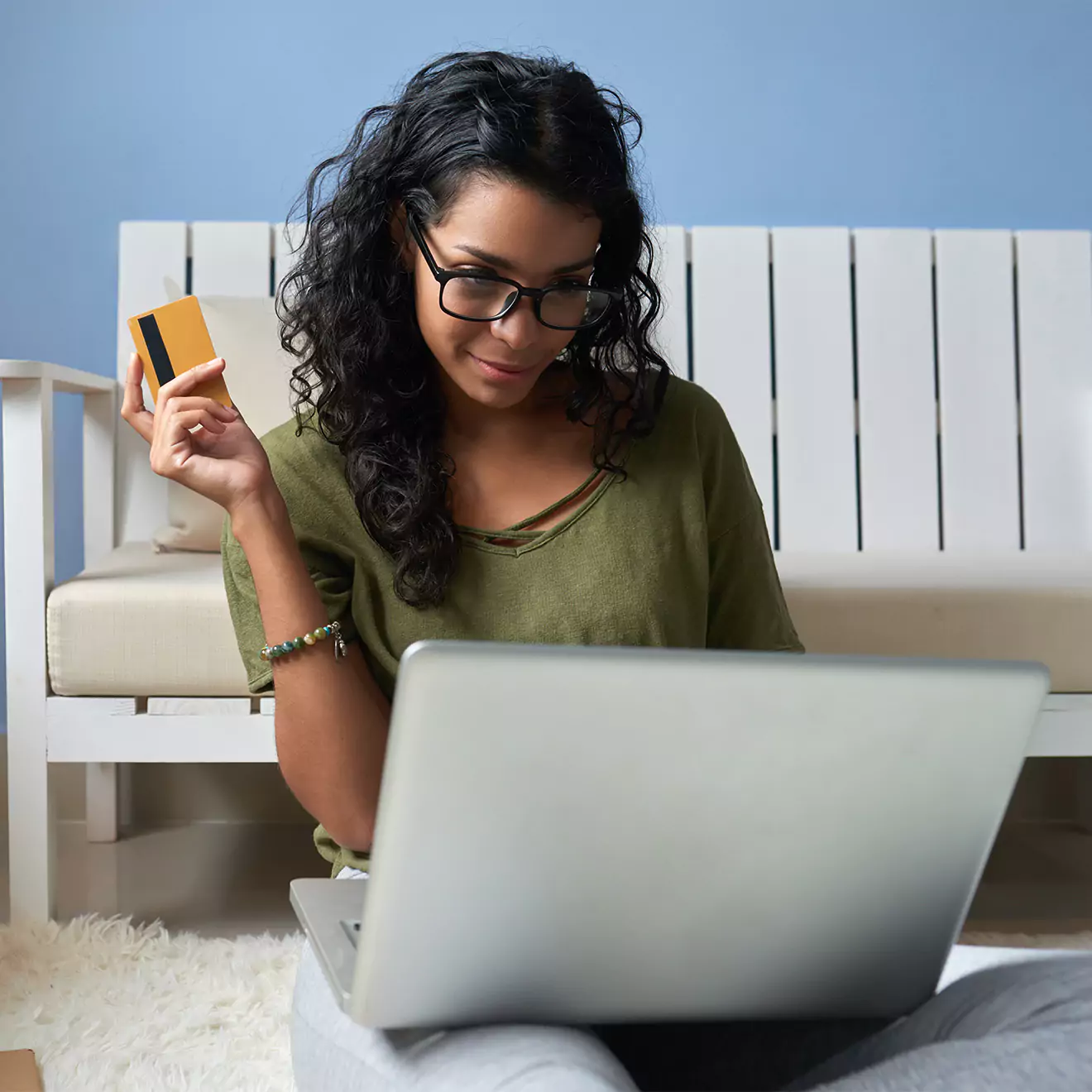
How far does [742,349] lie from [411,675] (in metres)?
1.74

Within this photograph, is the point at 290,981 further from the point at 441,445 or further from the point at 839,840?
the point at 839,840

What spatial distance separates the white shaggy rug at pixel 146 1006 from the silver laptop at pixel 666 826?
67cm

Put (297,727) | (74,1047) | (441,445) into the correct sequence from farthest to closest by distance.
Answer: (74,1047) → (441,445) → (297,727)

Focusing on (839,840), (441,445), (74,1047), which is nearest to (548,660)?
(839,840)

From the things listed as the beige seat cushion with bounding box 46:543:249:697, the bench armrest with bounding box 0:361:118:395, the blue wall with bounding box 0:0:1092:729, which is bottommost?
the beige seat cushion with bounding box 46:543:249:697

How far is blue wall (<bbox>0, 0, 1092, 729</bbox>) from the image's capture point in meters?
2.09

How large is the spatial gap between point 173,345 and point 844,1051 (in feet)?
2.06

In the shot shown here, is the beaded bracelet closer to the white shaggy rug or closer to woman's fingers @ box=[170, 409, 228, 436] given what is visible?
woman's fingers @ box=[170, 409, 228, 436]

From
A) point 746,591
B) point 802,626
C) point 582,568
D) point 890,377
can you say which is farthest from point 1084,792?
point 582,568

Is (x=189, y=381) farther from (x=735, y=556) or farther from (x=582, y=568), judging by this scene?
(x=735, y=556)

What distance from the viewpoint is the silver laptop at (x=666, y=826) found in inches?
18.2

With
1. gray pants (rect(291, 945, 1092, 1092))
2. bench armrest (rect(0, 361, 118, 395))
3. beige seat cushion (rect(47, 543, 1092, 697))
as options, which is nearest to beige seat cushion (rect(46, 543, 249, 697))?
beige seat cushion (rect(47, 543, 1092, 697))

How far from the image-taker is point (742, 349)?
2102 millimetres

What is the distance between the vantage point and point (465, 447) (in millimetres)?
1000
